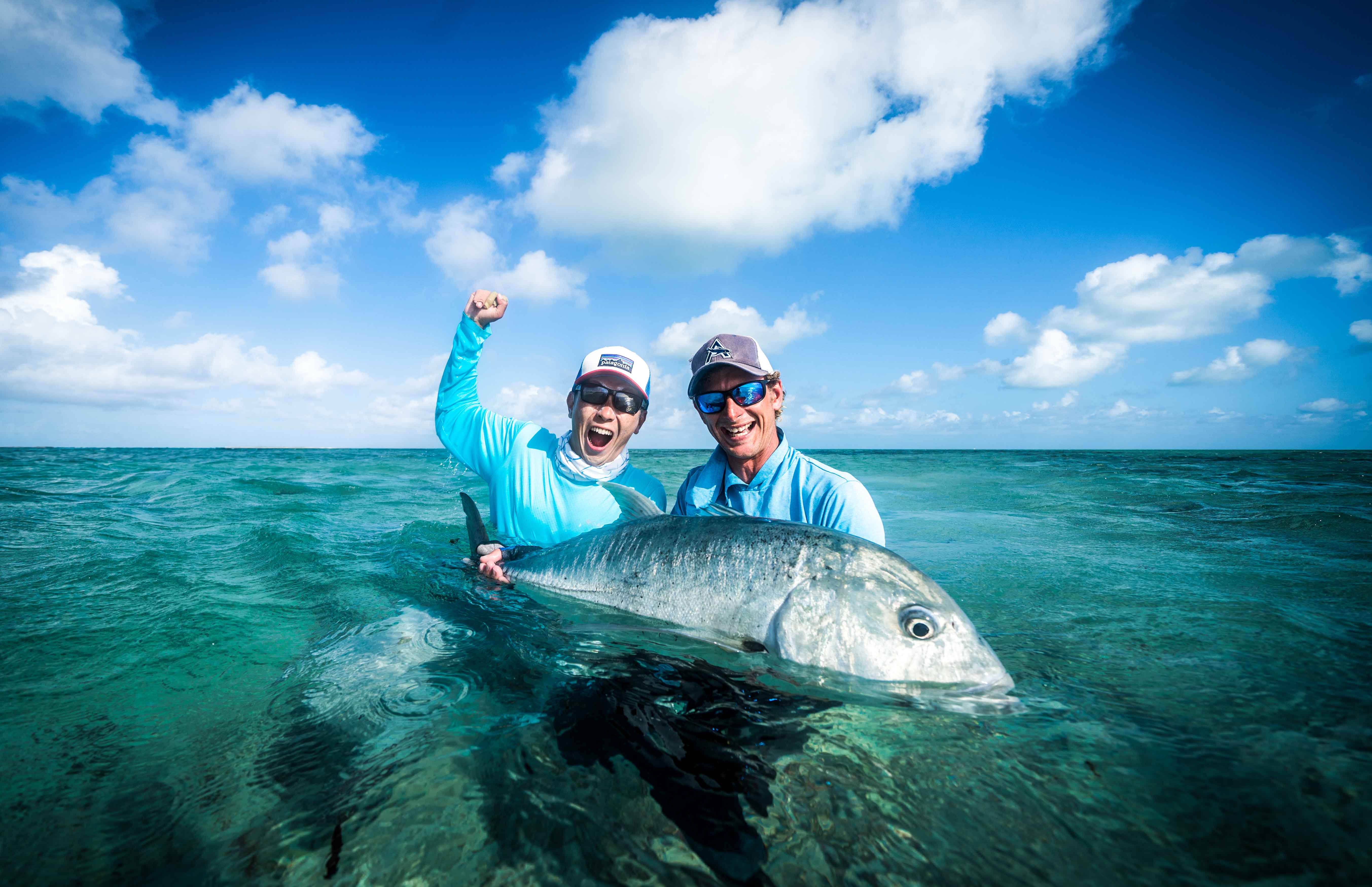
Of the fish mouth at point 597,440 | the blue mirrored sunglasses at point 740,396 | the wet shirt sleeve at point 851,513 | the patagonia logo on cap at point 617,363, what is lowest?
the wet shirt sleeve at point 851,513

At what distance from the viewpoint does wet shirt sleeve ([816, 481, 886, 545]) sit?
3.28 meters

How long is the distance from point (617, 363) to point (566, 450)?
866mm

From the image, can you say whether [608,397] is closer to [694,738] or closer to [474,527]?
[474,527]

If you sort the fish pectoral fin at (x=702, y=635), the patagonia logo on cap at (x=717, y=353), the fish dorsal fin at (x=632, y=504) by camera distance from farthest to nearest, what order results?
the fish dorsal fin at (x=632, y=504) < the patagonia logo on cap at (x=717, y=353) < the fish pectoral fin at (x=702, y=635)

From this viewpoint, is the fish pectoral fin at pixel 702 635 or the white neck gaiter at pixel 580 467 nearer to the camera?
the fish pectoral fin at pixel 702 635

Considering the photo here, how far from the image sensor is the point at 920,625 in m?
2.43

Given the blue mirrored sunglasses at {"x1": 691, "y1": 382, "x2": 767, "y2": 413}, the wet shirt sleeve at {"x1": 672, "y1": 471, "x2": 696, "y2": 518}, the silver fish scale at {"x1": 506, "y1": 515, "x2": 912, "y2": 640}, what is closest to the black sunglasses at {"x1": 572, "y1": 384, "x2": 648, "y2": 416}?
the wet shirt sleeve at {"x1": 672, "y1": 471, "x2": 696, "y2": 518}

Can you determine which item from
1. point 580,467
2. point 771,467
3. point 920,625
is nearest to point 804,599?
point 920,625

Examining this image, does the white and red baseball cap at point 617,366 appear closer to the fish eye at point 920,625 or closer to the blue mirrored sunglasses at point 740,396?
the blue mirrored sunglasses at point 740,396

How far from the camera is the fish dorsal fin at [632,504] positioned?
11.9ft

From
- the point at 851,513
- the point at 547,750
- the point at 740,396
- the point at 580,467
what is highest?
the point at 740,396

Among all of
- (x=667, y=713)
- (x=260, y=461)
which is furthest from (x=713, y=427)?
(x=260, y=461)

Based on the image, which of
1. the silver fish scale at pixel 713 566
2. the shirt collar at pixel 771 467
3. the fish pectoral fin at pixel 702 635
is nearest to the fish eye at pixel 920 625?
the silver fish scale at pixel 713 566

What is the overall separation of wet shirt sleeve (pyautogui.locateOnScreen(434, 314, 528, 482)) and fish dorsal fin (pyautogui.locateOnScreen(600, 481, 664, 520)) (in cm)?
155
